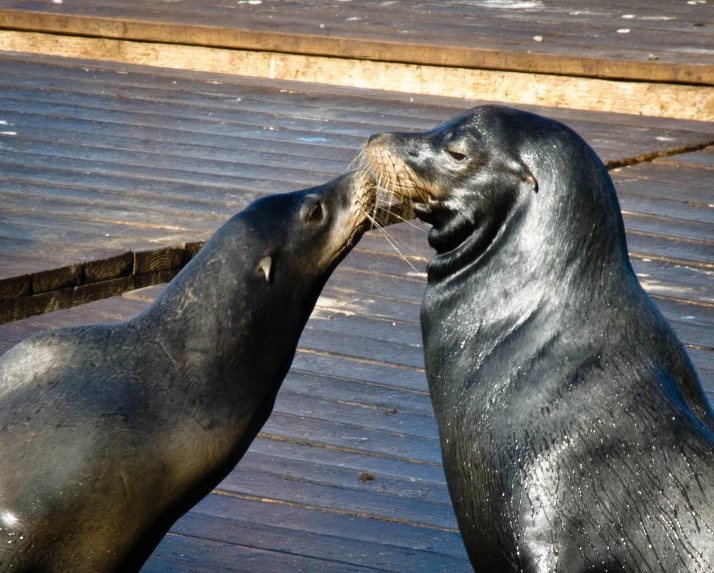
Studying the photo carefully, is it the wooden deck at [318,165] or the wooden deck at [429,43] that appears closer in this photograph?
the wooden deck at [318,165]

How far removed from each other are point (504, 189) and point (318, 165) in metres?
3.30

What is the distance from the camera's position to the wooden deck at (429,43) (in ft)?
21.3

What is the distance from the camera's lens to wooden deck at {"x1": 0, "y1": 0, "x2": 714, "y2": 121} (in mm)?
6492

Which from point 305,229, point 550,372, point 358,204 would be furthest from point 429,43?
point 550,372

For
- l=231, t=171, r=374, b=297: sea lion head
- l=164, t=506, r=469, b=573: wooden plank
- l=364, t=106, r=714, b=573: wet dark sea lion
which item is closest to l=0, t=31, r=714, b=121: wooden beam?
l=231, t=171, r=374, b=297: sea lion head

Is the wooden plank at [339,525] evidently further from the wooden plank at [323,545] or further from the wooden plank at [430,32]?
the wooden plank at [430,32]

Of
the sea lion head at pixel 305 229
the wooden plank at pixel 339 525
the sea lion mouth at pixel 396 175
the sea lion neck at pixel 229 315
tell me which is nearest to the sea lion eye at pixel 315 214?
the sea lion head at pixel 305 229

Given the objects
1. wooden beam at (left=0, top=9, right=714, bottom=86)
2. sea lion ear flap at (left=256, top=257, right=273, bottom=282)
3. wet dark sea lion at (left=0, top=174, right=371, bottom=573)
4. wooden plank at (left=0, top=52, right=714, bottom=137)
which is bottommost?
wooden plank at (left=0, top=52, right=714, bottom=137)

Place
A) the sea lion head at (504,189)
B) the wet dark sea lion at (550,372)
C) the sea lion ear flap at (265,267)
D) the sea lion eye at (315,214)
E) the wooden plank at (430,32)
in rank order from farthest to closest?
the wooden plank at (430,32), the sea lion eye at (315,214), the sea lion ear flap at (265,267), the sea lion head at (504,189), the wet dark sea lion at (550,372)

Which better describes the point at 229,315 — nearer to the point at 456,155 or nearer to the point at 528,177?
the point at 456,155

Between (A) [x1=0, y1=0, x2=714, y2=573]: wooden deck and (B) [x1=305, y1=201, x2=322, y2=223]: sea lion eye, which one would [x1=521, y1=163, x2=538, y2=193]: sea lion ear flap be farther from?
(A) [x1=0, y1=0, x2=714, y2=573]: wooden deck

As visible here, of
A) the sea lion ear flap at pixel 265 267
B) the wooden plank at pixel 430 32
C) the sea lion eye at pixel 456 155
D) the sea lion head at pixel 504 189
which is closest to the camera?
the sea lion head at pixel 504 189

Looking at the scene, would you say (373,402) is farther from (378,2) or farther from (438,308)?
(378,2)

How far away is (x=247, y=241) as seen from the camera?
2936 millimetres
